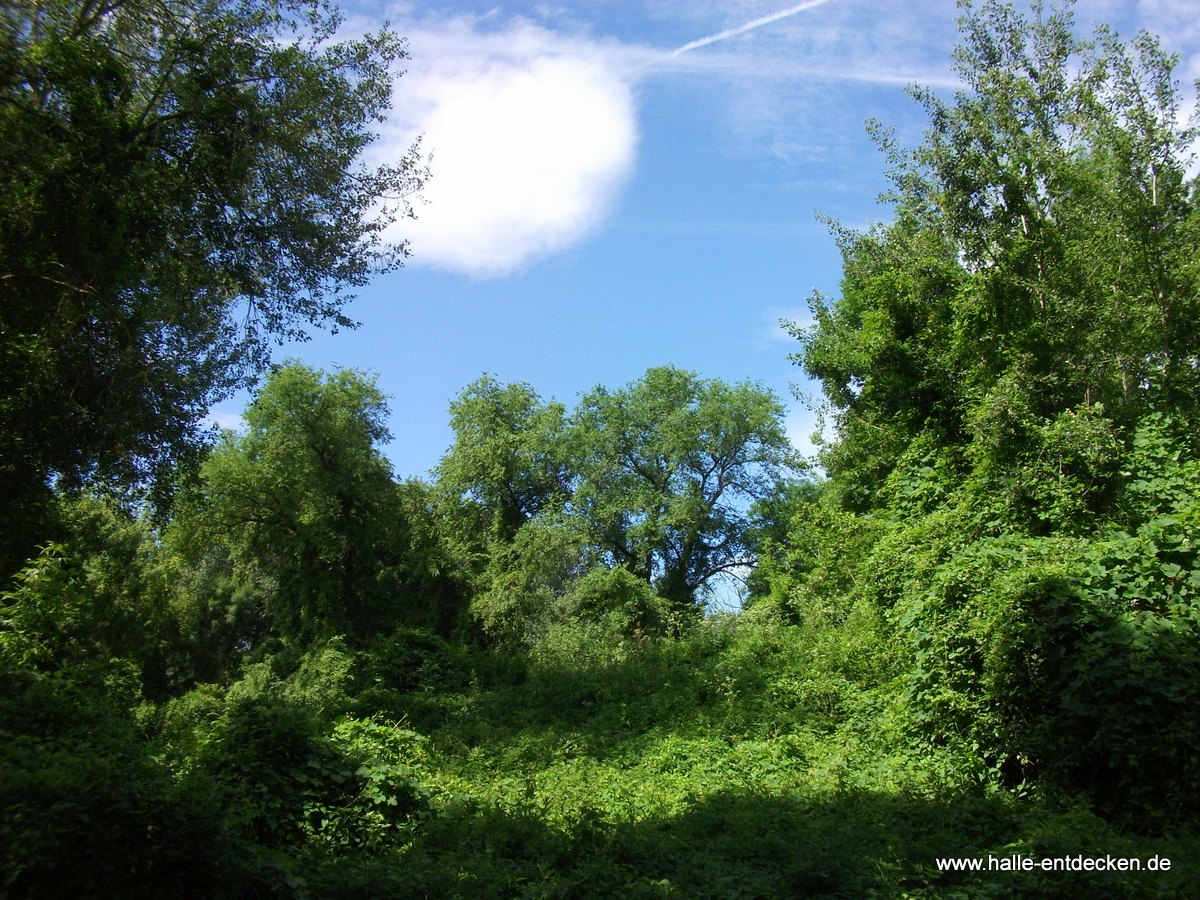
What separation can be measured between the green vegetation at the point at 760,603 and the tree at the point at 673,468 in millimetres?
9358

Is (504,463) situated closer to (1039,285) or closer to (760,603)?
(760,603)

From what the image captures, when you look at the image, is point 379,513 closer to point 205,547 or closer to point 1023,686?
point 205,547

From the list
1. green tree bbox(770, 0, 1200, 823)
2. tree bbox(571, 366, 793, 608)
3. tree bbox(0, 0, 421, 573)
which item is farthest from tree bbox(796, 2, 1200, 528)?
tree bbox(571, 366, 793, 608)

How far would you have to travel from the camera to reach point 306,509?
26375 millimetres

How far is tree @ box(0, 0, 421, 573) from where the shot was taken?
383 inches

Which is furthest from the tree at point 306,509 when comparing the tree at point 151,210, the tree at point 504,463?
the tree at point 151,210

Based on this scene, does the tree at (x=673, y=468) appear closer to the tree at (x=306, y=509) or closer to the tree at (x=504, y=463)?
the tree at (x=504, y=463)

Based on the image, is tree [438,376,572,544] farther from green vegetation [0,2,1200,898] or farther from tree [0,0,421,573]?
tree [0,0,421,573]

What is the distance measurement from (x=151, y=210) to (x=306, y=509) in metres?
16.5

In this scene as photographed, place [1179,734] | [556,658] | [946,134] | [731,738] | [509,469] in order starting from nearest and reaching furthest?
[1179,734] → [731,738] → [946,134] → [556,658] → [509,469]

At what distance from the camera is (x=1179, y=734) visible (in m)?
7.11

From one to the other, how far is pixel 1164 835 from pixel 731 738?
7.27m

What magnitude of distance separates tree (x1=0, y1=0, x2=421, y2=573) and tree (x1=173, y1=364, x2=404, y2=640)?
586 inches

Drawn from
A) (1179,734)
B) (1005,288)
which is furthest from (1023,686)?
(1005,288)
